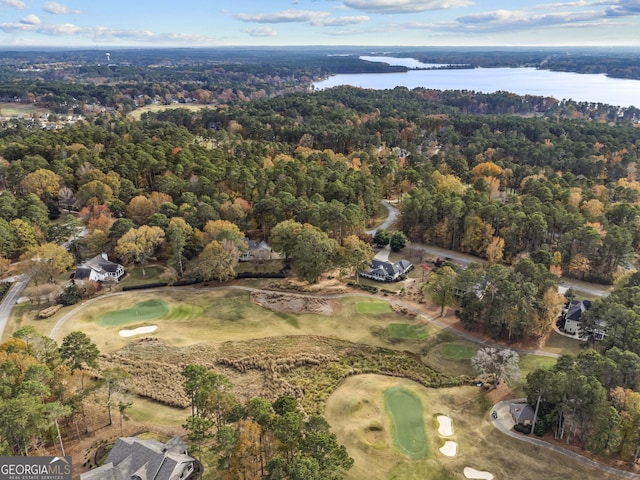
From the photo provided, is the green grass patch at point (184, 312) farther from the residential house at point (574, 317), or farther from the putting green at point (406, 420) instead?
the residential house at point (574, 317)

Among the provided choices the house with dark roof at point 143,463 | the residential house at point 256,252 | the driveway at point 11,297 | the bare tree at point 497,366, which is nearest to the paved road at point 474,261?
the bare tree at point 497,366

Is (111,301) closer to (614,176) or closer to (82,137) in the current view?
(82,137)

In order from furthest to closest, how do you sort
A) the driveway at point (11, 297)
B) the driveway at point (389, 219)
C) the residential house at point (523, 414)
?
the driveway at point (389, 219)
the driveway at point (11, 297)
the residential house at point (523, 414)

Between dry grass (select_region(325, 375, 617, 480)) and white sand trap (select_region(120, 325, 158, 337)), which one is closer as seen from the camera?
dry grass (select_region(325, 375, 617, 480))

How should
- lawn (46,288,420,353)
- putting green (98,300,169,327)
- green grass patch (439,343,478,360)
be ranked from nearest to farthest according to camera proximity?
A: green grass patch (439,343,478,360) → lawn (46,288,420,353) → putting green (98,300,169,327)

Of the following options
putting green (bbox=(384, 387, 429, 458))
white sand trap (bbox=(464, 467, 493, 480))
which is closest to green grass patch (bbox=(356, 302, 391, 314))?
putting green (bbox=(384, 387, 429, 458))

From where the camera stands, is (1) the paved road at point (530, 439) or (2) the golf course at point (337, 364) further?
(2) the golf course at point (337, 364)

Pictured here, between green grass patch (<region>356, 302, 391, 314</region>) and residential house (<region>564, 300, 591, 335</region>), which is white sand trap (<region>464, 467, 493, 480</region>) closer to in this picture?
green grass patch (<region>356, 302, 391, 314</region>)

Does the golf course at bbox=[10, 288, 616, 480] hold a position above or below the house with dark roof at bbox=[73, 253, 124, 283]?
below
